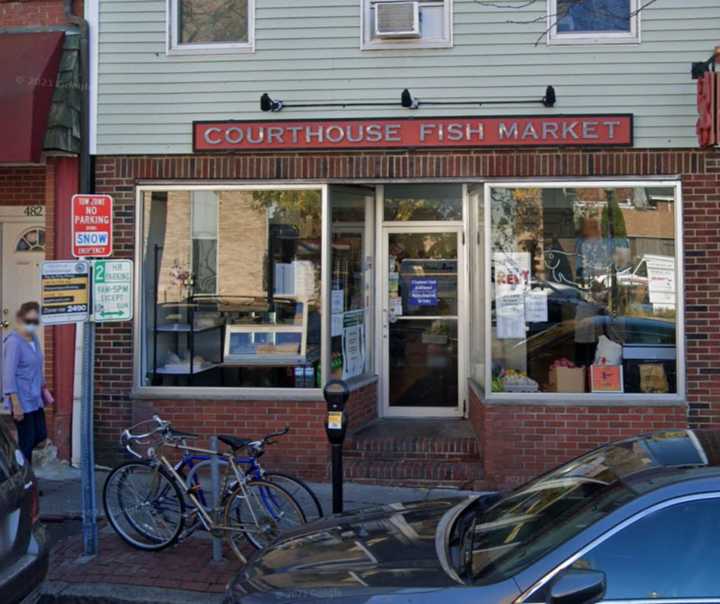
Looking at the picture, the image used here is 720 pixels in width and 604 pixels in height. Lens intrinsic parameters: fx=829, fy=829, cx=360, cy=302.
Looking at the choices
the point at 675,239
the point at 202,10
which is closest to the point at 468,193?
the point at 675,239

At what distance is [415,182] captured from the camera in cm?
829

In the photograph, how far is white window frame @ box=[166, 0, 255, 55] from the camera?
27.7 ft

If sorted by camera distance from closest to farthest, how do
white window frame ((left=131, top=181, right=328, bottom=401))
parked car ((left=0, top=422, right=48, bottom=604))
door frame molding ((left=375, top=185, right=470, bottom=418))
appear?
parked car ((left=0, top=422, right=48, bottom=604)), white window frame ((left=131, top=181, right=328, bottom=401)), door frame molding ((left=375, top=185, right=470, bottom=418))

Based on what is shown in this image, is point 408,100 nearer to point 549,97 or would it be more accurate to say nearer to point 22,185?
point 549,97

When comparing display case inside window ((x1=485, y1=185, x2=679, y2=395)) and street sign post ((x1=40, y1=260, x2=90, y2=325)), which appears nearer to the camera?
street sign post ((x1=40, y1=260, x2=90, y2=325))

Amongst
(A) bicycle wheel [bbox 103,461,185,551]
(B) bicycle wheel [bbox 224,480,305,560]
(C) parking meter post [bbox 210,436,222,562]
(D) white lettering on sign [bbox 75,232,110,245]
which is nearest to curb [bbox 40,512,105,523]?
(A) bicycle wheel [bbox 103,461,185,551]

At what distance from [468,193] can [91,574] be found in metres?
5.50

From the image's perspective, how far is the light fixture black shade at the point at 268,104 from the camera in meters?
8.24

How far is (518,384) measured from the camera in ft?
27.2

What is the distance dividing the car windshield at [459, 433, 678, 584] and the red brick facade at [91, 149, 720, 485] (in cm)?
374

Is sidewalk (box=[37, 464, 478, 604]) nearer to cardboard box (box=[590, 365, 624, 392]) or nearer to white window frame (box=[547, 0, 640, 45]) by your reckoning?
cardboard box (box=[590, 365, 624, 392])

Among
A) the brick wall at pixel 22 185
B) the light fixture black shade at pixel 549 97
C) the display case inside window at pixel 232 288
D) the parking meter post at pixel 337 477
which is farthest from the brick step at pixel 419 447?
the brick wall at pixel 22 185

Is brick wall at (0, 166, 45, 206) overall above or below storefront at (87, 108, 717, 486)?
above

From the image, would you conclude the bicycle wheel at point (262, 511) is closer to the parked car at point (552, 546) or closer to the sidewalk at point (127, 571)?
the sidewalk at point (127, 571)
